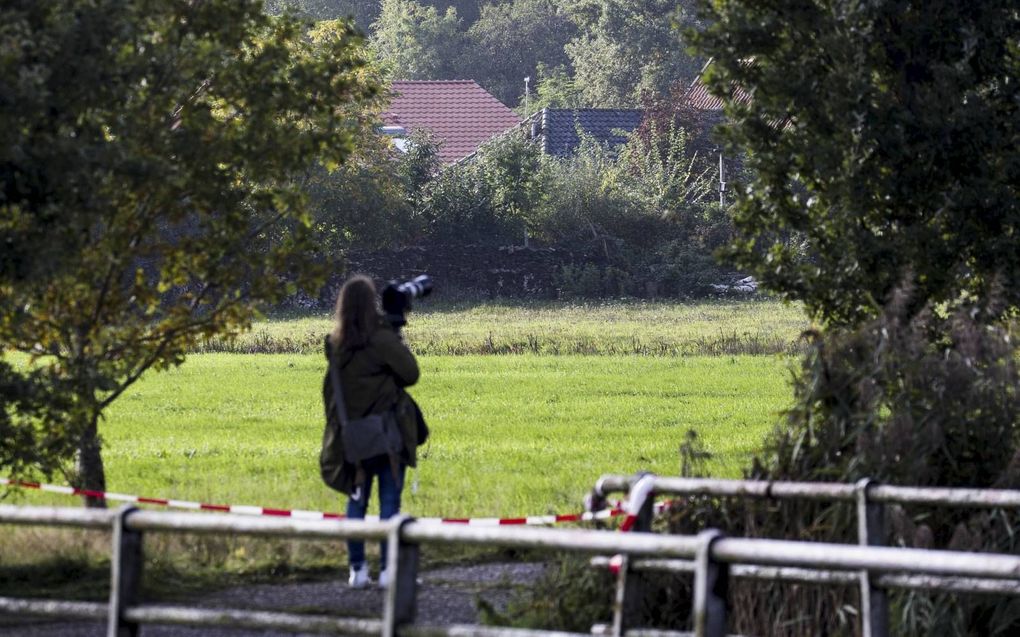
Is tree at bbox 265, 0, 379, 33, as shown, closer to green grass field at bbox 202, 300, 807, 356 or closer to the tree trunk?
green grass field at bbox 202, 300, 807, 356

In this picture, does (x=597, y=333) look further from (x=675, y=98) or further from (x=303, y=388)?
(x=675, y=98)

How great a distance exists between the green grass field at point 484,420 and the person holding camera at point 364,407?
2097 millimetres

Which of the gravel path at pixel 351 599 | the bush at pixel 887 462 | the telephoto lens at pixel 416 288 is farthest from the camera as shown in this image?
the telephoto lens at pixel 416 288

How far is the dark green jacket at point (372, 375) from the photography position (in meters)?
9.86

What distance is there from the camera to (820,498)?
756cm

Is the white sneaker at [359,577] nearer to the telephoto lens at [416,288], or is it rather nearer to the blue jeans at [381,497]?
the blue jeans at [381,497]

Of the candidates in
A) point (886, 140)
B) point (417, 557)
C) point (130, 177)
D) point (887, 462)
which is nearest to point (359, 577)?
point (130, 177)

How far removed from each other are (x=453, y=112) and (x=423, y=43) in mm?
33898

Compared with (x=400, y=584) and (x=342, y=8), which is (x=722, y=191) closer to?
(x=400, y=584)

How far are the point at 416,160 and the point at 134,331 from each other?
46.4m

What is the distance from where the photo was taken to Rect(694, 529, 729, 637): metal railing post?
498cm

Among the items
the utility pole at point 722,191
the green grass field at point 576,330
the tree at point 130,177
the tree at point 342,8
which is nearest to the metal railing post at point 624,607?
the tree at point 130,177

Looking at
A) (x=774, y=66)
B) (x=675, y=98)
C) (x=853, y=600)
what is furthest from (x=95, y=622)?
(x=675, y=98)

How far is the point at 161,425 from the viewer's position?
74.7 ft
